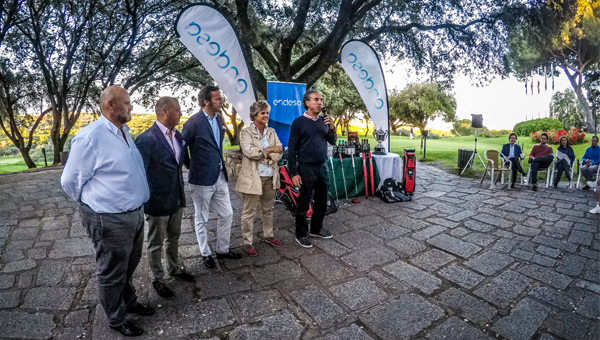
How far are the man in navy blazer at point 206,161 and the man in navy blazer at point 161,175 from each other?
0.23 m

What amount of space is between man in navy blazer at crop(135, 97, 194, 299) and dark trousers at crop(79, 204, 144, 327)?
1.06 feet

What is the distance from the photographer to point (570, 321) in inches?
90.0

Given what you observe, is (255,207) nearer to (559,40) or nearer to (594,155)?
(594,155)

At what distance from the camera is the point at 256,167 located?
133 inches

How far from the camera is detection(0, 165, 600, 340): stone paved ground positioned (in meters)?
2.21

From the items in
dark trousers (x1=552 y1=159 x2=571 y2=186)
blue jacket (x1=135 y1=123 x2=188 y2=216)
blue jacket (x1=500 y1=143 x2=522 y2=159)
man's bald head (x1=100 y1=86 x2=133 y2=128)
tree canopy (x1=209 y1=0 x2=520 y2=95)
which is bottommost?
dark trousers (x1=552 y1=159 x2=571 y2=186)

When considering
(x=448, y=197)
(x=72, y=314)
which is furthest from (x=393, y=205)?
(x=72, y=314)

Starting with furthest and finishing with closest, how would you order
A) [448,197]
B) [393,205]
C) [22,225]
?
[448,197]
[393,205]
[22,225]

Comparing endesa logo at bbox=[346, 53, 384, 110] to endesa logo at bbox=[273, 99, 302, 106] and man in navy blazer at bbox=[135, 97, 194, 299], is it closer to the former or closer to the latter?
endesa logo at bbox=[273, 99, 302, 106]

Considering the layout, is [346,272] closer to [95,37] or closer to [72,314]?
[72,314]

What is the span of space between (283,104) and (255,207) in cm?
327

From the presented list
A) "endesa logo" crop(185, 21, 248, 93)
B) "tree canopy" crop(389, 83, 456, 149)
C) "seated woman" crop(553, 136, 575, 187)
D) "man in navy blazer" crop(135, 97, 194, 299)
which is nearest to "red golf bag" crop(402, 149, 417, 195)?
"endesa logo" crop(185, 21, 248, 93)

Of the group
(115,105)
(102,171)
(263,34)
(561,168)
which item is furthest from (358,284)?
(263,34)

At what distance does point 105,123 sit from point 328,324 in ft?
6.50
